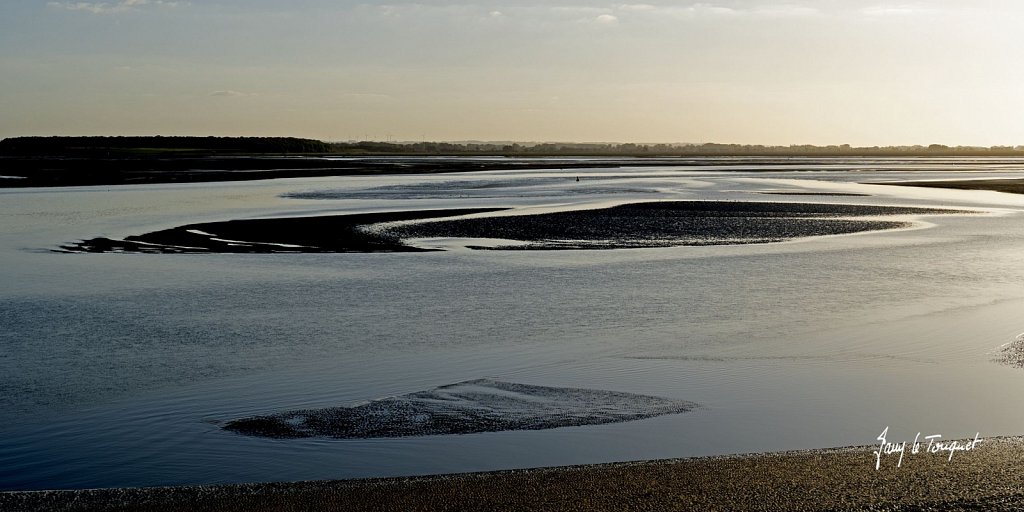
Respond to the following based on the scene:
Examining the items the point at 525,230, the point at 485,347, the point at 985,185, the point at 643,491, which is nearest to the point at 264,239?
the point at 525,230

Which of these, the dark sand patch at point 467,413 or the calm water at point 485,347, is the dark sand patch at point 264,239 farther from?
the dark sand patch at point 467,413

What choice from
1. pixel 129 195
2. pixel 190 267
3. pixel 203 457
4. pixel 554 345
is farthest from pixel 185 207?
pixel 203 457

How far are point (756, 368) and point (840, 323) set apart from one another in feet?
12.1

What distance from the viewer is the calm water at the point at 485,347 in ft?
30.1

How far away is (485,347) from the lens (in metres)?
13.6

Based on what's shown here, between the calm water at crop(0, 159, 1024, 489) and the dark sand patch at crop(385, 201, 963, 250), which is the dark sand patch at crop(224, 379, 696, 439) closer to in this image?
the calm water at crop(0, 159, 1024, 489)

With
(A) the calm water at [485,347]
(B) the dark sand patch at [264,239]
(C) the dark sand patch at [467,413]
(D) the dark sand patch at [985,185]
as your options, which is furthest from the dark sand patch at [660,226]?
(D) the dark sand patch at [985,185]

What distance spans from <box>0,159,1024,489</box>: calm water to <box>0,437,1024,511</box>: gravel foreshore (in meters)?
0.87

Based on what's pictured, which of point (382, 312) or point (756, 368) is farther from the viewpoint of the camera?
point (382, 312)

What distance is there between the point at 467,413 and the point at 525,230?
20887 millimetres

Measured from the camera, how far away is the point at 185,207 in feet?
133

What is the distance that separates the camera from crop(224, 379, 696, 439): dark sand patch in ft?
31.9

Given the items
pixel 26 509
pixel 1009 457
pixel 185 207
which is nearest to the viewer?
pixel 26 509

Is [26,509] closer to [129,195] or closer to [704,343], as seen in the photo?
[704,343]
